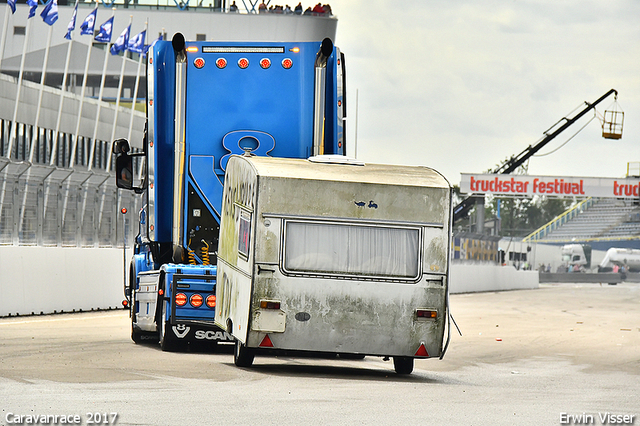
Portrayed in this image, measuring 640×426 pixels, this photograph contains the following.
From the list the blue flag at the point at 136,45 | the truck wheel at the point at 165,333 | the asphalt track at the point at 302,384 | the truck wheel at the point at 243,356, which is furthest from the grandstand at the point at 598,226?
the truck wheel at the point at 243,356

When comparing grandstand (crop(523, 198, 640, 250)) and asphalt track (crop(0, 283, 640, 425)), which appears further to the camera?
grandstand (crop(523, 198, 640, 250))

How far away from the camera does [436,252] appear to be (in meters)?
12.5

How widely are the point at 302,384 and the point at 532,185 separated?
60111 millimetres

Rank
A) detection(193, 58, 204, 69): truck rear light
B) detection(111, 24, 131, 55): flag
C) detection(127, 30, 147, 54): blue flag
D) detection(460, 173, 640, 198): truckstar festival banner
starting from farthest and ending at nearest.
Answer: detection(460, 173, 640, 198): truckstar festival banner < detection(127, 30, 147, 54): blue flag < detection(111, 24, 131, 55): flag < detection(193, 58, 204, 69): truck rear light

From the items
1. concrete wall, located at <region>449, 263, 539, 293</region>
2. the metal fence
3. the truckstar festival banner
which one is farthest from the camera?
the truckstar festival banner

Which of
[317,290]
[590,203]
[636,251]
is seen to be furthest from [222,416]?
[590,203]

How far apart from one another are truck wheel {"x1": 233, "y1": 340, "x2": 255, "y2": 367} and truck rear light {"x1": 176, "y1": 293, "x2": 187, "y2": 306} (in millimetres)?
1249

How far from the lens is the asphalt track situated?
30.1 ft

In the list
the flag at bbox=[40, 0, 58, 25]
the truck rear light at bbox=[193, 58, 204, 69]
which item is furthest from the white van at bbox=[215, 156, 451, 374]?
the flag at bbox=[40, 0, 58, 25]

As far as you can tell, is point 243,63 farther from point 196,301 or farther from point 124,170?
point 196,301

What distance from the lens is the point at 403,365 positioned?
1357 cm

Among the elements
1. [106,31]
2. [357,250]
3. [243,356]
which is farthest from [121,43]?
[357,250]

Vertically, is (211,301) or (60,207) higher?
(60,207)

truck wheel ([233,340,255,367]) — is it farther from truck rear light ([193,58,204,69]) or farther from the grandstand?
the grandstand
